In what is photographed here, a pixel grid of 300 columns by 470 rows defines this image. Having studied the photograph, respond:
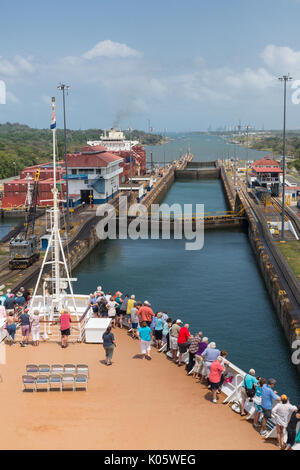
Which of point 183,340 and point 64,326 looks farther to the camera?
point 64,326

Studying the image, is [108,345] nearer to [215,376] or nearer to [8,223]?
[215,376]

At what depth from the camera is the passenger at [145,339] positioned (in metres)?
15.2

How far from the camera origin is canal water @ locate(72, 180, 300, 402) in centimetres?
2445

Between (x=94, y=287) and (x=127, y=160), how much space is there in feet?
212

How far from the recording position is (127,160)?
97.8 metres

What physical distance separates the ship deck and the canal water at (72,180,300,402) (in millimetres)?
7769

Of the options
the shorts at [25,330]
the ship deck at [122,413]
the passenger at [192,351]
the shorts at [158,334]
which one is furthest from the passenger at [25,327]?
the passenger at [192,351]

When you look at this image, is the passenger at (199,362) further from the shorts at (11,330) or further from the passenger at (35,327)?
the shorts at (11,330)

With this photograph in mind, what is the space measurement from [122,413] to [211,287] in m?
23.6

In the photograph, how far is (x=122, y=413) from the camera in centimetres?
1230

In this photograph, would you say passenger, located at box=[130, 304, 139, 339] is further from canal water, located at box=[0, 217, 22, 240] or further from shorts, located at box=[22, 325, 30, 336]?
canal water, located at box=[0, 217, 22, 240]

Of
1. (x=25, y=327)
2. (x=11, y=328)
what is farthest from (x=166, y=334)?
(x=11, y=328)

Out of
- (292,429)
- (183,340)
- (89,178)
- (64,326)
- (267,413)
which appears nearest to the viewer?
(292,429)
